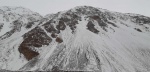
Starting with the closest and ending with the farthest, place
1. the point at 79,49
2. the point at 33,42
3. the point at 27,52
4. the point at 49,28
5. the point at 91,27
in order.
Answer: the point at 27,52
the point at 79,49
the point at 33,42
the point at 49,28
the point at 91,27

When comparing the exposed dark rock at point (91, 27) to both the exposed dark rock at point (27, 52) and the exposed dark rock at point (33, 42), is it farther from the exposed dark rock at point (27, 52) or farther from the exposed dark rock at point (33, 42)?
the exposed dark rock at point (27, 52)

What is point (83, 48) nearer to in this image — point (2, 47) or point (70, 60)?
point (70, 60)

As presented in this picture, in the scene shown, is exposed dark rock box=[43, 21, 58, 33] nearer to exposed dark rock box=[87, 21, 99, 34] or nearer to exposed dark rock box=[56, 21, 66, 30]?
exposed dark rock box=[56, 21, 66, 30]

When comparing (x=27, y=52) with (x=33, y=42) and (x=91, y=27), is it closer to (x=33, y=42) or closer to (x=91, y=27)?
(x=33, y=42)

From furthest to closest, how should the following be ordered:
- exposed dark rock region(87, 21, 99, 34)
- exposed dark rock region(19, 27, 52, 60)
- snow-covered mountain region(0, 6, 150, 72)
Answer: exposed dark rock region(87, 21, 99, 34)
exposed dark rock region(19, 27, 52, 60)
snow-covered mountain region(0, 6, 150, 72)

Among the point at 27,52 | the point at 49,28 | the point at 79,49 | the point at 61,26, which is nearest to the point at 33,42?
the point at 27,52

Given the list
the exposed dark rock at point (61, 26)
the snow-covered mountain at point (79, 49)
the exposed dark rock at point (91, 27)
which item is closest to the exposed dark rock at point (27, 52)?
the snow-covered mountain at point (79, 49)

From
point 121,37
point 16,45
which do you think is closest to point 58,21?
point 16,45

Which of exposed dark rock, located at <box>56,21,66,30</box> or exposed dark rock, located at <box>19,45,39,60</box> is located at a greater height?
exposed dark rock, located at <box>56,21,66,30</box>

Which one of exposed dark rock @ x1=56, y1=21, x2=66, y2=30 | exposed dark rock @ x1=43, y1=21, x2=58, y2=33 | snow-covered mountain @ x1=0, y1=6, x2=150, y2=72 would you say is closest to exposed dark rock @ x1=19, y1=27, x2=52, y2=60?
snow-covered mountain @ x1=0, y1=6, x2=150, y2=72
